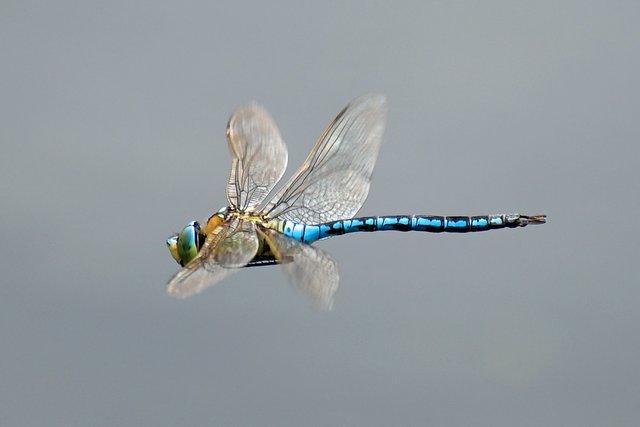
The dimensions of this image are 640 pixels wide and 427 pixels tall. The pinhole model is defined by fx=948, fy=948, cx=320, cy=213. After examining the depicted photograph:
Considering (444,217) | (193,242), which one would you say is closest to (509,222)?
(444,217)

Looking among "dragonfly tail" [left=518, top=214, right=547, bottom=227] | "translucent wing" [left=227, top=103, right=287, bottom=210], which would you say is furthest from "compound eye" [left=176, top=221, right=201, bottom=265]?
"dragonfly tail" [left=518, top=214, right=547, bottom=227]

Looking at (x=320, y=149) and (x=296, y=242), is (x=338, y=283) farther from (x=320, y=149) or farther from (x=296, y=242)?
(x=320, y=149)

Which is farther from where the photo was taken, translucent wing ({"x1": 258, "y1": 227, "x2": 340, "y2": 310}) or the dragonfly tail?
the dragonfly tail

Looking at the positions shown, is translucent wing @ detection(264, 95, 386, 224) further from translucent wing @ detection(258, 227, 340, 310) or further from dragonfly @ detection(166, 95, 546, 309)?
translucent wing @ detection(258, 227, 340, 310)

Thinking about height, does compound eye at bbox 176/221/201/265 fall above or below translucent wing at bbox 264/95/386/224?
below

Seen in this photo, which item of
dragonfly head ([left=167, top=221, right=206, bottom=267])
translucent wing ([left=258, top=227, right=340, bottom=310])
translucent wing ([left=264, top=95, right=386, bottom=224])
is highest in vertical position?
translucent wing ([left=264, top=95, right=386, bottom=224])

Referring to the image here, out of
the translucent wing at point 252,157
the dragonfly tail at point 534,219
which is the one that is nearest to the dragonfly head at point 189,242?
the translucent wing at point 252,157

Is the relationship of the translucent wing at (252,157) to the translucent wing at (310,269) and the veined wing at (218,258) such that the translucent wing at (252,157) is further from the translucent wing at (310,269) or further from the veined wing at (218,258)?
the translucent wing at (310,269)
